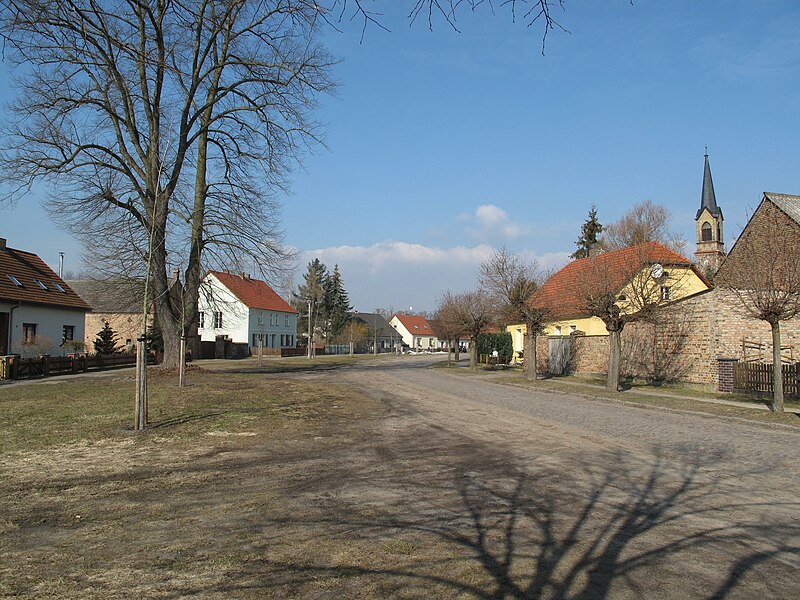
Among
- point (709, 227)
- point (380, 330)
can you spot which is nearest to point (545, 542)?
point (709, 227)

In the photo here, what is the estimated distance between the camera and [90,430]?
11703 millimetres

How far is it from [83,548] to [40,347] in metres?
29.7

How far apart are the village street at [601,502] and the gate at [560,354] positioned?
19710 millimetres

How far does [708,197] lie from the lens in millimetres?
61312

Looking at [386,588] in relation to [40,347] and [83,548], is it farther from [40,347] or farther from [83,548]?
[40,347]

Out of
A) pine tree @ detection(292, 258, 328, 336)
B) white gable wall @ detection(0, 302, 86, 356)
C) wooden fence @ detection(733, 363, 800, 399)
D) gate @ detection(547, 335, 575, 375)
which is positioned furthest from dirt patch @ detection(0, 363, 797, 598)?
pine tree @ detection(292, 258, 328, 336)

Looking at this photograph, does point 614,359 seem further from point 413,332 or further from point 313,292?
point 413,332

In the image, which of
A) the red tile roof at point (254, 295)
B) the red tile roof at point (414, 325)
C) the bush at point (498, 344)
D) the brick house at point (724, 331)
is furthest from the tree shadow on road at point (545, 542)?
the red tile roof at point (414, 325)

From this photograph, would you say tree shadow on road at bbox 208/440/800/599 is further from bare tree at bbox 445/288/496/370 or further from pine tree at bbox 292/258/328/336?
pine tree at bbox 292/258/328/336

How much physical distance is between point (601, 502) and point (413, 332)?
391 ft

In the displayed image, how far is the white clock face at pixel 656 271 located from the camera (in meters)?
23.8

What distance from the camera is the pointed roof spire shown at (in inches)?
2391

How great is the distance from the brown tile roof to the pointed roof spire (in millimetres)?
53657

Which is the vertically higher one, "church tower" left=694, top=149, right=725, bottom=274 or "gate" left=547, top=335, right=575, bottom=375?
"church tower" left=694, top=149, right=725, bottom=274
